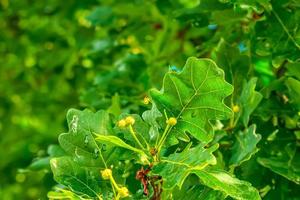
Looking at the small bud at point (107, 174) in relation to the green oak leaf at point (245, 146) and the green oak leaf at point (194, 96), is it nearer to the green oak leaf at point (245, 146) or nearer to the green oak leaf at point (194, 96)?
the green oak leaf at point (194, 96)

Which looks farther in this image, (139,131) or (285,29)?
(285,29)

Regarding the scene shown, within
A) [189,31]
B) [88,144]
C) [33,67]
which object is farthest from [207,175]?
[33,67]

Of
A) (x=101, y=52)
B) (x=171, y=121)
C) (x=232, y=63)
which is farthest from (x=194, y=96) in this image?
(x=101, y=52)

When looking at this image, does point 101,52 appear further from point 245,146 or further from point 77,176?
point 77,176

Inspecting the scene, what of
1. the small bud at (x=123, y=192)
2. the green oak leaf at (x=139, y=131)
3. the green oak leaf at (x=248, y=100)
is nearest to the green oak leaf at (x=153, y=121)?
the green oak leaf at (x=139, y=131)

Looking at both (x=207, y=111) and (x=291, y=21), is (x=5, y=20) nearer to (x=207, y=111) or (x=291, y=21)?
(x=291, y=21)

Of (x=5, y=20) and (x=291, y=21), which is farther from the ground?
(x=291, y=21)

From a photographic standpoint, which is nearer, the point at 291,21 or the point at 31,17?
the point at 291,21
